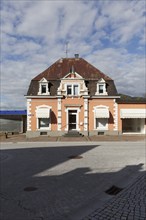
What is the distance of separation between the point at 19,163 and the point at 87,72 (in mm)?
22657

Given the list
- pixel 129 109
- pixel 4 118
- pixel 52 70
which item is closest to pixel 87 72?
pixel 52 70

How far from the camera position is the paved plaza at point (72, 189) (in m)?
6.57

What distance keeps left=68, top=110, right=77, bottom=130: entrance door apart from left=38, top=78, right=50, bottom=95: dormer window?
392cm

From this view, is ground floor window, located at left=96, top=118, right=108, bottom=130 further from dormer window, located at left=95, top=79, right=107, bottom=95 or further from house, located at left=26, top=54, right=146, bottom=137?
dormer window, located at left=95, top=79, right=107, bottom=95

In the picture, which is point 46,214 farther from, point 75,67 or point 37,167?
point 75,67

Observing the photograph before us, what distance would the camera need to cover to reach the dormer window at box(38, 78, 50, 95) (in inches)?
1285

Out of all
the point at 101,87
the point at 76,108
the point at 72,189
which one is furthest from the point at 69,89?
the point at 72,189

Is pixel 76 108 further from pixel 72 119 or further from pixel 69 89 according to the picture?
pixel 69 89

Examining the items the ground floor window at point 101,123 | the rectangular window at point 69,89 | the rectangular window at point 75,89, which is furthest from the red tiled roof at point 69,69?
the ground floor window at point 101,123

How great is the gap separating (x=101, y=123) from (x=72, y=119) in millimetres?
3797

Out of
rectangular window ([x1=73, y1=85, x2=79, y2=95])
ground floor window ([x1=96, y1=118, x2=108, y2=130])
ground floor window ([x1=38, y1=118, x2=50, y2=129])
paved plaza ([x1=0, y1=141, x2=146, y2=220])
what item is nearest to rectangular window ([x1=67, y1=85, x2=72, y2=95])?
rectangular window ([x1=73, y1=85, x2=79, y2=95])

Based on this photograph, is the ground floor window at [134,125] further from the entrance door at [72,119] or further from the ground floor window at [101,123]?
the entrance door at [72,119]

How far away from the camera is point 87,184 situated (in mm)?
9391

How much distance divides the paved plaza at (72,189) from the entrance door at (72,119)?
18350 millimetres
